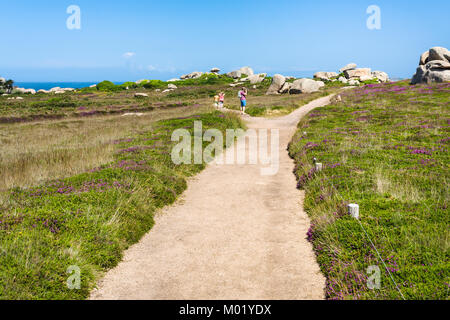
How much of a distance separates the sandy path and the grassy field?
1.79 ft

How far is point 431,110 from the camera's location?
85.4 feet

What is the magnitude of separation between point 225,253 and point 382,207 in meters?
4.63

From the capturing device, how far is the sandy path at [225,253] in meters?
6.39

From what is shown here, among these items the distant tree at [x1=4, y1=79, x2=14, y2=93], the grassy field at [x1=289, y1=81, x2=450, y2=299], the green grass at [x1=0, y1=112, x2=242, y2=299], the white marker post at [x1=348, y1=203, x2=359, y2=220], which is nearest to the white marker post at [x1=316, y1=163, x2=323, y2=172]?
the grassy field at [x1=289, y1=81, x2=450, y2=299]

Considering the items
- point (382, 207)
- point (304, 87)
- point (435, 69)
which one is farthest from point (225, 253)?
point (304, 87)

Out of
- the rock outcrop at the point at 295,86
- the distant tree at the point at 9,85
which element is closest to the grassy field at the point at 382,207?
the rock outcrop at the point at 295,86

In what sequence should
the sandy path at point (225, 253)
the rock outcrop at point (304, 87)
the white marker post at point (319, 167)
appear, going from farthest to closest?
the rock outcrop at point (304, 87) → the white marker post at point (319, 167) → the sandy path at point (225, 253)

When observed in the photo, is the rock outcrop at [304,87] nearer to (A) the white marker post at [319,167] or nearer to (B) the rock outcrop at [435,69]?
(B) the rock outcrop at [435,69]

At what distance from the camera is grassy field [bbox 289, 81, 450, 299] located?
5.79 meters

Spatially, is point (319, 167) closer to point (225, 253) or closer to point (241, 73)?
point (225, 253)

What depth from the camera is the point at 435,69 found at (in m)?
49.1

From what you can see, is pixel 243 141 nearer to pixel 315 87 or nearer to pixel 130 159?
pixel 130 159

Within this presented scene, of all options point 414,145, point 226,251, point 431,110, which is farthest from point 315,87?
point 226,251

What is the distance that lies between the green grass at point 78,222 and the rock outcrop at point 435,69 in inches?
1976
